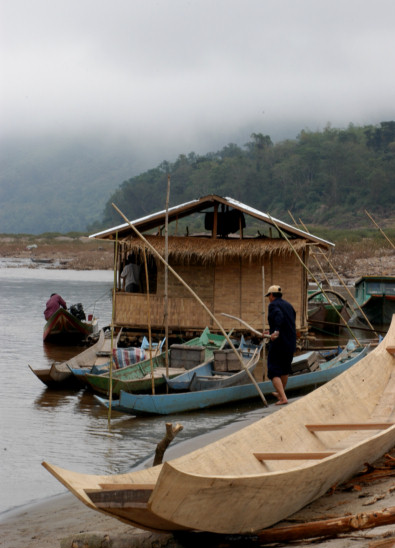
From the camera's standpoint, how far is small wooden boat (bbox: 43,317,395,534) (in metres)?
3.83

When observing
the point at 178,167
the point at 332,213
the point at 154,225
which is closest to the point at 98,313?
the point at 154,225

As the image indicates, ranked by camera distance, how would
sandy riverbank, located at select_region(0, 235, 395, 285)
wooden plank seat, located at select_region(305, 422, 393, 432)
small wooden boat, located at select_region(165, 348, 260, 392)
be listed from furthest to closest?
sandy riverbank, located at select_region(0, 235, 395, 285), small wooden boat, located at select_region(165, 348, 260, 392), wooden plank seat, located at select_region(305, 422, 393, 432)

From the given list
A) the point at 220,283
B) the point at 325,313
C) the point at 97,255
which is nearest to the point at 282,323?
the point at 220,283

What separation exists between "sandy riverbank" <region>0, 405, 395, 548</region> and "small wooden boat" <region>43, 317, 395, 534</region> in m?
0.15

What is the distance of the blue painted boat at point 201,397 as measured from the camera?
893 cm

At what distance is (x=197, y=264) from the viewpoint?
50.3 feet

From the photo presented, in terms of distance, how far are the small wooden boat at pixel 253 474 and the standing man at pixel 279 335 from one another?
1809mm

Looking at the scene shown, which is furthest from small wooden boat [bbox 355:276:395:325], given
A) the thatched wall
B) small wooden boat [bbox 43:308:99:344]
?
small wooden boat [bbox 43:308:99:344]

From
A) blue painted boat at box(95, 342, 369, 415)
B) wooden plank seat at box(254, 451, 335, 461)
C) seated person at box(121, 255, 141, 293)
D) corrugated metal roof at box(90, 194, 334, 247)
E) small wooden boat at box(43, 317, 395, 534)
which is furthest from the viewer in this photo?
seated person at box(121, 255, 141, 293)

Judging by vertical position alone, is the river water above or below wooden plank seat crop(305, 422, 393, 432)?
below

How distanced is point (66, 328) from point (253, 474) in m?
13.0

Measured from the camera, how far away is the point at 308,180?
6894 cm

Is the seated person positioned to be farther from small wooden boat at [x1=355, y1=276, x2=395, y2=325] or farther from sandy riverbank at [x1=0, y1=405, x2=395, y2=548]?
sandy riverbank at [x1=0, y1=405, x2=395, y2=548]

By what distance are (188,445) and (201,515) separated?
434 cm
